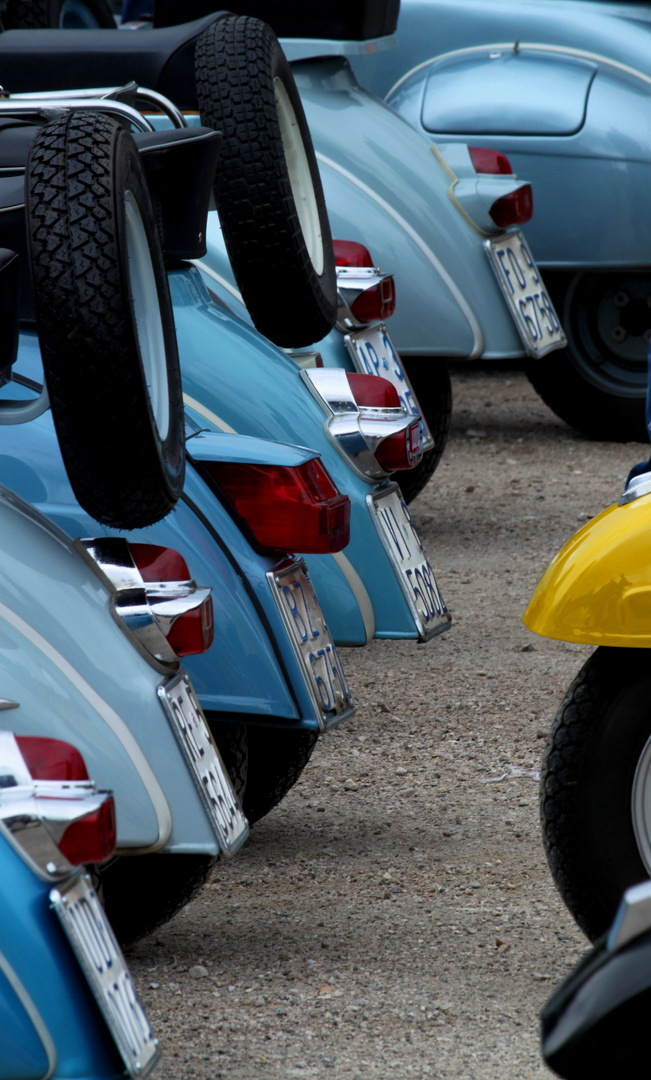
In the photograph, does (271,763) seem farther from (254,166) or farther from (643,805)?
(254,166)

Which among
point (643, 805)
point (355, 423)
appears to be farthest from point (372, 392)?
point (643, 805)

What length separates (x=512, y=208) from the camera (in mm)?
5367

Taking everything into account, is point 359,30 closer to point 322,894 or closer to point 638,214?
point 638,214

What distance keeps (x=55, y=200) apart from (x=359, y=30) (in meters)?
3.07

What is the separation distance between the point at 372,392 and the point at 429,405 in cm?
223

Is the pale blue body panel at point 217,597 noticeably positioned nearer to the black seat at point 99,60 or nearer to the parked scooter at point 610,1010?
the parked scooter at point 610,1010

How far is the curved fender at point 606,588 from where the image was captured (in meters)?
2.26

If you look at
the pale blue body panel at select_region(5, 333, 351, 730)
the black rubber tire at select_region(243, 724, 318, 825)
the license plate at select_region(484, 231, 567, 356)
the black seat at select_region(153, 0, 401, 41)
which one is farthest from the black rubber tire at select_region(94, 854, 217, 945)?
the black seat at select_region(153, 0, 401, 41)

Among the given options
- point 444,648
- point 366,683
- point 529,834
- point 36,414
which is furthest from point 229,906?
point 444,648

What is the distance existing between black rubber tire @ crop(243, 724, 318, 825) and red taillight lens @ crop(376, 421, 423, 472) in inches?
24.1

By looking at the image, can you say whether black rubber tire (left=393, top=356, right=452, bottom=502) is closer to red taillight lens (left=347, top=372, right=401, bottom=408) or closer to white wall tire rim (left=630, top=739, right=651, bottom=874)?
red taillight lens (left=347, top=372, right=401, bottom=408)

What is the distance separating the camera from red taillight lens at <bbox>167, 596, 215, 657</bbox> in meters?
2.25

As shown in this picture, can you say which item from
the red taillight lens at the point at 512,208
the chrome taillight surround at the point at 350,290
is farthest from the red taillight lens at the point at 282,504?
the red taillight lens at the point at 512,208

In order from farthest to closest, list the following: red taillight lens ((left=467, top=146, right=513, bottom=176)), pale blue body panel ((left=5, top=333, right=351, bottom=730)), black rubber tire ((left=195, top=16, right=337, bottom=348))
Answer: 1. red taillight lens ((left=467, top=146, right=513, bottom=176))
2. black rubber tire ((left=195, top=16, right=337, bottom=348))
3. pale blue body panel ((left=5, top=333, right=351, bottom=730))
